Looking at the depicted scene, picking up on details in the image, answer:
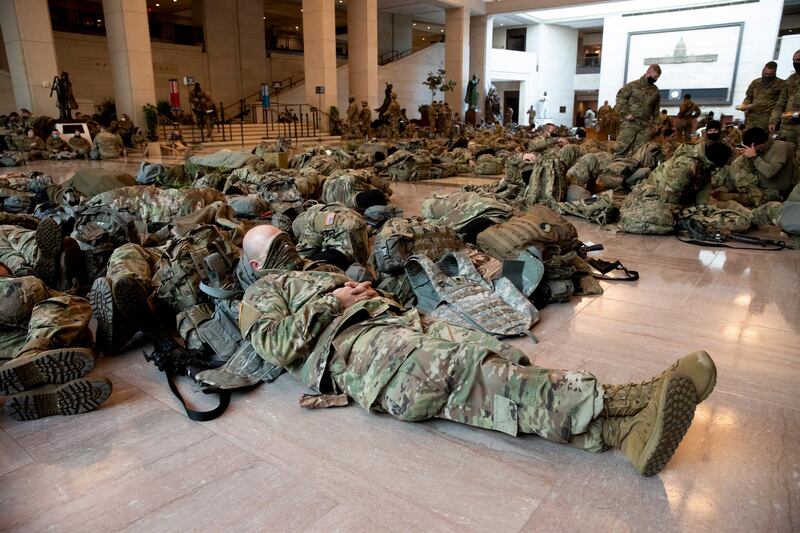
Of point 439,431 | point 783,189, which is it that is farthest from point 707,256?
point 439,431

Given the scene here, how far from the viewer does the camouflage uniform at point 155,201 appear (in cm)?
575

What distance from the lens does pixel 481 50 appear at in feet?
99.8

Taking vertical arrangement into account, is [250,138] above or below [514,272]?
above

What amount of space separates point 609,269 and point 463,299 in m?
1.80

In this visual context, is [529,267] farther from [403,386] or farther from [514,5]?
[514,5]

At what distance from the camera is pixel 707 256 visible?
530cm

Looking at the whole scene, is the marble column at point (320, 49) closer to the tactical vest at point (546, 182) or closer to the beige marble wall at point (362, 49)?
the beige marble wall at point (362, 49)

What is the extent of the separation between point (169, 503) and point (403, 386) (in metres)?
0.95

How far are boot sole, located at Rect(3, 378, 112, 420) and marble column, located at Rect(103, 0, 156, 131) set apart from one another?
16830 mm

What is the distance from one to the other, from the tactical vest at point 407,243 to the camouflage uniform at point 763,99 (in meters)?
8.27

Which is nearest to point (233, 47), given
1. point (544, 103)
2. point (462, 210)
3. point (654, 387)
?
point (544, 103)

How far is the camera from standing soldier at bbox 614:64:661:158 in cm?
981

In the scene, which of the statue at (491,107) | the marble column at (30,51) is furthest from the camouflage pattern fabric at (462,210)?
the statue at (491,107)

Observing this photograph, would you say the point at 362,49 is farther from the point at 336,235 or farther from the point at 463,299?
the point at 463,299
